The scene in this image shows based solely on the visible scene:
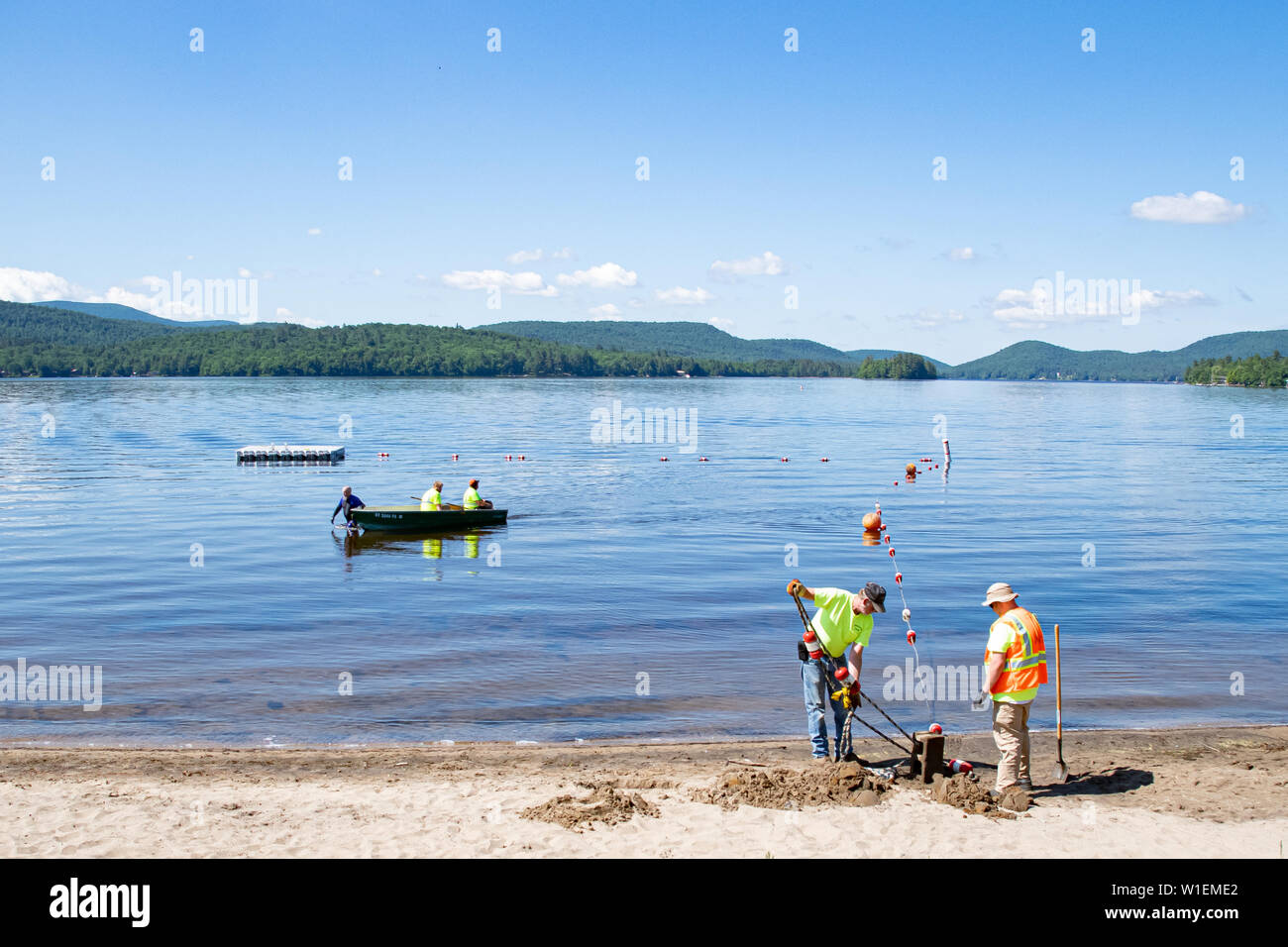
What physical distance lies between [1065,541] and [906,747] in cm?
2138

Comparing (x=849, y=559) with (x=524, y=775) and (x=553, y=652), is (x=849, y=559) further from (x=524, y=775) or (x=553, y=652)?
(x=524, y=775)

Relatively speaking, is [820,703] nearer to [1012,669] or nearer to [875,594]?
[875,594]

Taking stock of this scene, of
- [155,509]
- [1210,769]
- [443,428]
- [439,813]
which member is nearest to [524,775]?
[439,813]

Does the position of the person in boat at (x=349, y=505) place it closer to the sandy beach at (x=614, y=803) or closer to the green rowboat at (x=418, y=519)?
the green rowboat at (x=418, y=519)

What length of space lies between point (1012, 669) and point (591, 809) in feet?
15.2

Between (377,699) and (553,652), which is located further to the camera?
(553,652)

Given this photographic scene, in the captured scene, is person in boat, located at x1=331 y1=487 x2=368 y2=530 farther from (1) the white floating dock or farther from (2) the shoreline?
(1) the white floating dock

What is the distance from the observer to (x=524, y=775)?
12266 millimetres

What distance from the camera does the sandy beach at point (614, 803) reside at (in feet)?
32.0

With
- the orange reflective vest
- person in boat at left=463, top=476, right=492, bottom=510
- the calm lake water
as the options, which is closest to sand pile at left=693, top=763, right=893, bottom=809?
the orange reflective vest

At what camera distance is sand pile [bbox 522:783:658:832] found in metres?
10.4

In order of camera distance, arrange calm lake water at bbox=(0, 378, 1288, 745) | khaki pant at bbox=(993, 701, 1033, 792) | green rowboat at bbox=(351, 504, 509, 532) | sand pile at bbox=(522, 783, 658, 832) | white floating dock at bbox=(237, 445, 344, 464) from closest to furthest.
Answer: sand pile at bbox=(522, 783, 658, 832), khaki pant at bbox=(993, 701, 1033, 792), calm lake water at bbox=(0, 378, 1288, 745), green rowboat at bbox=(351, 504, 509, 532), white floating dock at bbox=(237, 445, 344, 464)

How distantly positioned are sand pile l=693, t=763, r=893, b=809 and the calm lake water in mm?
2851

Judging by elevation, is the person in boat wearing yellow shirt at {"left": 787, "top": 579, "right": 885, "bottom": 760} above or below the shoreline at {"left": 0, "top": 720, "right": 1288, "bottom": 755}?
above
